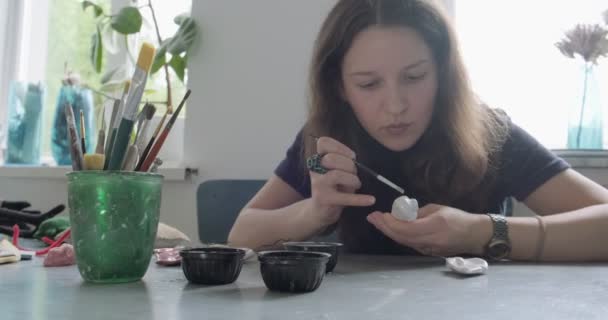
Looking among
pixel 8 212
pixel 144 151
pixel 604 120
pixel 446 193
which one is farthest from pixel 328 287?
pixel 604 120

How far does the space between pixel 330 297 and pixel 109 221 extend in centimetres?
25

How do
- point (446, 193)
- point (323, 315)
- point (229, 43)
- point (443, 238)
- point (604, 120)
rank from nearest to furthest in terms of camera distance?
1. point (323, 315)
2. point (443, 238)
3. point (446, 193)
4. point (604, 120)
5. point (229, 43)

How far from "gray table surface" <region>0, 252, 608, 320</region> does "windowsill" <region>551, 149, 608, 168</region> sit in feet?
2.72

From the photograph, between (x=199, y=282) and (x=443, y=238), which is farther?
(x=443, y=238)

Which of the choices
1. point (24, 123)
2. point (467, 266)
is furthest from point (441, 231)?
point (24, 123)

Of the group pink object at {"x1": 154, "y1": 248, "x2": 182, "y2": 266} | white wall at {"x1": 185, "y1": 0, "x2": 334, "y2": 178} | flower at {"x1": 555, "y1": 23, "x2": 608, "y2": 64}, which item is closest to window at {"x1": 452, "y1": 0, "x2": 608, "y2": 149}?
flower at {"x1": 555, "y1": 23, "x2": 608, "y2": 64}

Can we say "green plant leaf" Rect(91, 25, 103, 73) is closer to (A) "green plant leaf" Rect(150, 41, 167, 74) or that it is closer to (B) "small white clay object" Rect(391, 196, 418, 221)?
(A) "green plant leaf" Rect(150, 41, 167, 74)

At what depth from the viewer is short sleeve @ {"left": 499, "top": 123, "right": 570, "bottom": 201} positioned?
1127 millimetres

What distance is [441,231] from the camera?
2.81 feet

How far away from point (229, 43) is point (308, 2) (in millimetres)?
290

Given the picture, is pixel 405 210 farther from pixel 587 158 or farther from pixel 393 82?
pixel 587 158

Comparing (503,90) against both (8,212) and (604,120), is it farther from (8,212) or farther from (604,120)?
(8,212)

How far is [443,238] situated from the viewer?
85 centimetres

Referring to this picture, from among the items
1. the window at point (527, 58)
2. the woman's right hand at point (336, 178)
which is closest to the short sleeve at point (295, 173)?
the woman's right hand at point (336, 178)
